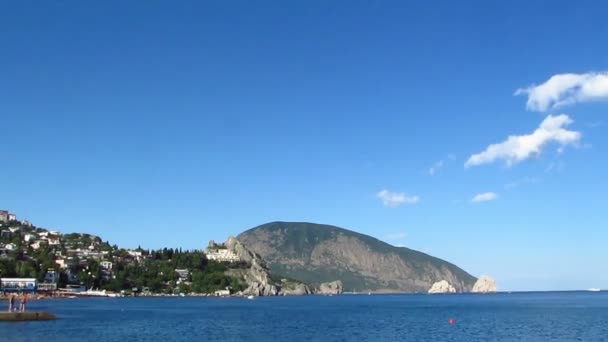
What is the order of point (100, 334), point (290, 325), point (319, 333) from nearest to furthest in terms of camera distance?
1. point (100, 334)
2. point (319, 333)
3. point (290, 325)

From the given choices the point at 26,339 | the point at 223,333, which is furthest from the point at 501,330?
the point at 26,339

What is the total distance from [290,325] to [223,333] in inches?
669

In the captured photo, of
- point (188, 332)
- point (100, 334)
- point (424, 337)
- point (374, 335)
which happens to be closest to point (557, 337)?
point (424, 337)

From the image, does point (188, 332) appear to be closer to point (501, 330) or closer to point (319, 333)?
point (319, 333)

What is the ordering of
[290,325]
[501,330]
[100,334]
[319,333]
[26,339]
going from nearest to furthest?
[26,339] < [100,334] < [319,333] < [501,330] < [290,325]

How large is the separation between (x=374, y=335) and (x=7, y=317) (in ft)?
158

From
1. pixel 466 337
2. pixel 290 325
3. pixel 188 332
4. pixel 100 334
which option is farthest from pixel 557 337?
pixel 100 334

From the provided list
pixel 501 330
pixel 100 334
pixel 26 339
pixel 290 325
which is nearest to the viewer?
pixel 26 339

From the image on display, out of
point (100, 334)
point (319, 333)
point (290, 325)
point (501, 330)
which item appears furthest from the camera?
point (290, 325)

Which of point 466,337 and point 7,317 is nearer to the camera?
point 466,337

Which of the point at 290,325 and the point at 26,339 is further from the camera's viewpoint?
the point at 290,325

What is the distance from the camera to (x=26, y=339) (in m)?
→ 64.7

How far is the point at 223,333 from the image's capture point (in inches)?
3108

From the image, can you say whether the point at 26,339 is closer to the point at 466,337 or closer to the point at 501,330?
the point at 466,337
